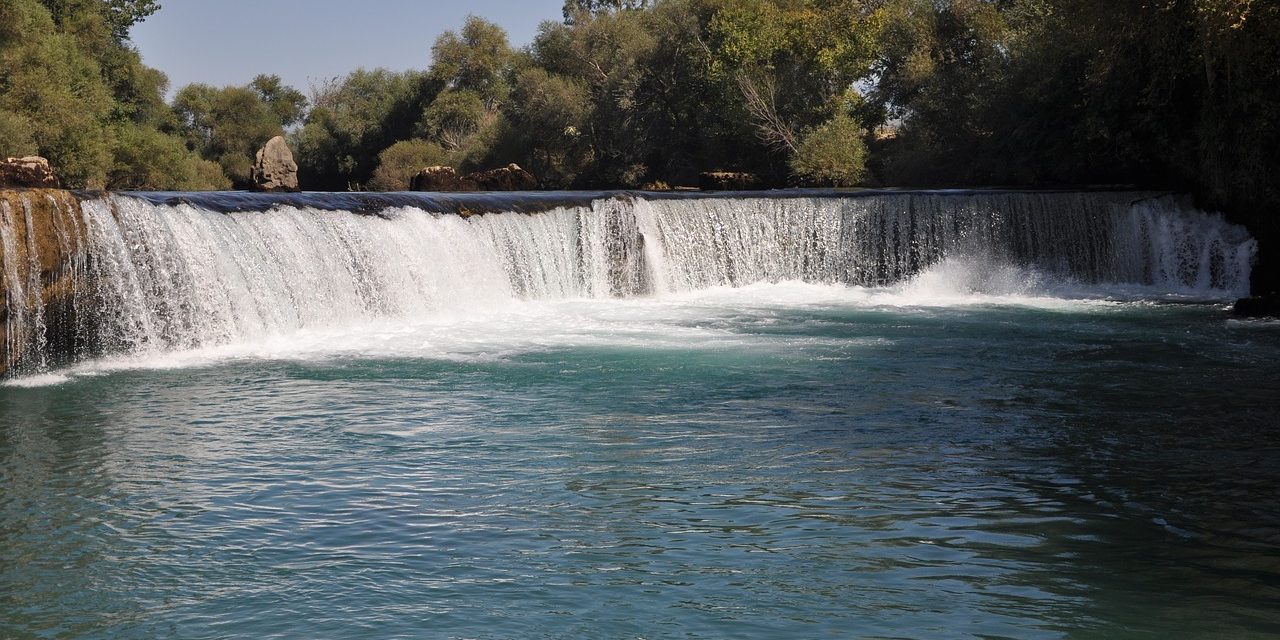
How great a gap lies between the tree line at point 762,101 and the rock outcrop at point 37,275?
15.4m

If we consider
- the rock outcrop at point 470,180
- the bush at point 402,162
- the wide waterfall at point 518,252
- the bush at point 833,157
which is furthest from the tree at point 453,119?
the wide waterfall at point 518,252

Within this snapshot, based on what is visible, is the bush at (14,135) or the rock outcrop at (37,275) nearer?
the rock outcrop at (37,275)

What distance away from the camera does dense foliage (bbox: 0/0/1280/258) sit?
70.6 ft

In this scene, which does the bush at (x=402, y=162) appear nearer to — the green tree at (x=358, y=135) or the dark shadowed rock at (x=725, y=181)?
the green tree at (x=358, y=135)

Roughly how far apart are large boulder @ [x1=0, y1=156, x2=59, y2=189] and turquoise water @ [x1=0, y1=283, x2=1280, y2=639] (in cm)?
1781

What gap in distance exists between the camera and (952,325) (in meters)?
16.9

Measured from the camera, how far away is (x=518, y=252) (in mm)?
19516

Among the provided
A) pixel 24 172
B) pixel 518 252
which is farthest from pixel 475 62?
pixel 518 252

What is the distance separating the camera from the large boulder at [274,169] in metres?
46.0

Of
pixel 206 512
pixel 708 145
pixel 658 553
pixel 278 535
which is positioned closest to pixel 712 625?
pixel 658 553

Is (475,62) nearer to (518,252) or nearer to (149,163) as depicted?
(149,163)

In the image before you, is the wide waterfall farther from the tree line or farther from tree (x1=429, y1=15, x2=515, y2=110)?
tree (x1=429, y1=15, x2=515, y2=110)

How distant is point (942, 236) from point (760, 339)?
8.83 metres

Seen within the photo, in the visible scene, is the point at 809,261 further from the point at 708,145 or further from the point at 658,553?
the point at 708,145
